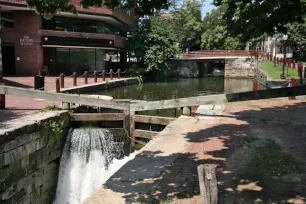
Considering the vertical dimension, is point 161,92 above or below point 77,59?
below

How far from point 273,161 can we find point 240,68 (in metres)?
45.4

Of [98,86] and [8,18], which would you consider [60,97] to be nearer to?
[98,86]

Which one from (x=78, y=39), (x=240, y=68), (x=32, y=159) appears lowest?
(x=32, y=159)

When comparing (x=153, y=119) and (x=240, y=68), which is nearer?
(x=153, y=119)

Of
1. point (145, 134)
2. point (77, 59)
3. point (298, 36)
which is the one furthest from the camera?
point (77, 59)

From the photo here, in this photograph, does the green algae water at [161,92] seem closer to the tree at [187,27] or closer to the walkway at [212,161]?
the walkway at [212,161]

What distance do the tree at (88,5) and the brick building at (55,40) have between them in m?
24.4

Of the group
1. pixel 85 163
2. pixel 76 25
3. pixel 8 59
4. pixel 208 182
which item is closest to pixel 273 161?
pixel 208 182

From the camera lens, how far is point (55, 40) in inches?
1238

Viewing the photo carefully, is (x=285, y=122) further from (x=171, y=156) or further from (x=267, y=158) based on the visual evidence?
(x=171, y=156)

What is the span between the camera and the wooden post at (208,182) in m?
3.99

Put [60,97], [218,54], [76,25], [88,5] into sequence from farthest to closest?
[218,54]
[76,25]
[60,97]
[88,5]

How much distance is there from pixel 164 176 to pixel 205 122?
532cm

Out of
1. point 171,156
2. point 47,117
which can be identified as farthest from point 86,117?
point 171,156
